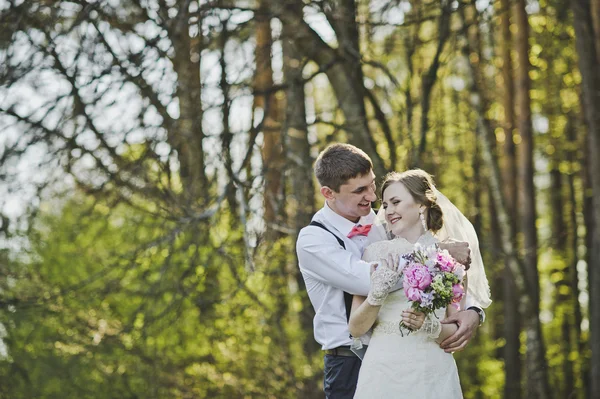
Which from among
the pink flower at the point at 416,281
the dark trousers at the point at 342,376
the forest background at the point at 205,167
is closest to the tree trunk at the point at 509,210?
the forest background at the point at 205,167

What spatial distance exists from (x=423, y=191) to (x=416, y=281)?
59cm

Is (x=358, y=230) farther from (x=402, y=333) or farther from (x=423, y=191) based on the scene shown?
(x=402, y=333)

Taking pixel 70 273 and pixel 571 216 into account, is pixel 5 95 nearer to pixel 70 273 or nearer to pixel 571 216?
pixel 70 273

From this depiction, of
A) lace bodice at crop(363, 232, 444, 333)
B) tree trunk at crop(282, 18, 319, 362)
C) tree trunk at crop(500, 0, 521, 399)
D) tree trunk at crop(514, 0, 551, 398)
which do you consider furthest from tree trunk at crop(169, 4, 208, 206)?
tree trunk at crop(514, 0, 551, 398)

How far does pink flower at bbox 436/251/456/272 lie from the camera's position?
3.79 m

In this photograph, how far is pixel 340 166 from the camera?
14.2 feet

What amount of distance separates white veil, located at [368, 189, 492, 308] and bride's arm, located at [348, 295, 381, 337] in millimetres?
427

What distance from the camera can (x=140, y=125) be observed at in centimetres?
816

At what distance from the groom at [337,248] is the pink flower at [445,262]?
16.8 inches

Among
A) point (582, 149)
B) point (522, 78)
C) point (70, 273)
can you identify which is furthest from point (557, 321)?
point (70, 273)

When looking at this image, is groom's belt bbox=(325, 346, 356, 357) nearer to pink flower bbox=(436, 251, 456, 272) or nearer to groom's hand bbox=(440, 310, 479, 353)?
groom's hand bbox=(440, 310, 479, 353)

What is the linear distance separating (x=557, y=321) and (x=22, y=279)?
11.1 meters

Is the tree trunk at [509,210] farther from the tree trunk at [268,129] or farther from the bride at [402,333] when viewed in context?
the bride at [402,333]

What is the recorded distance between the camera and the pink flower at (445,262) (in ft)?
12.4
